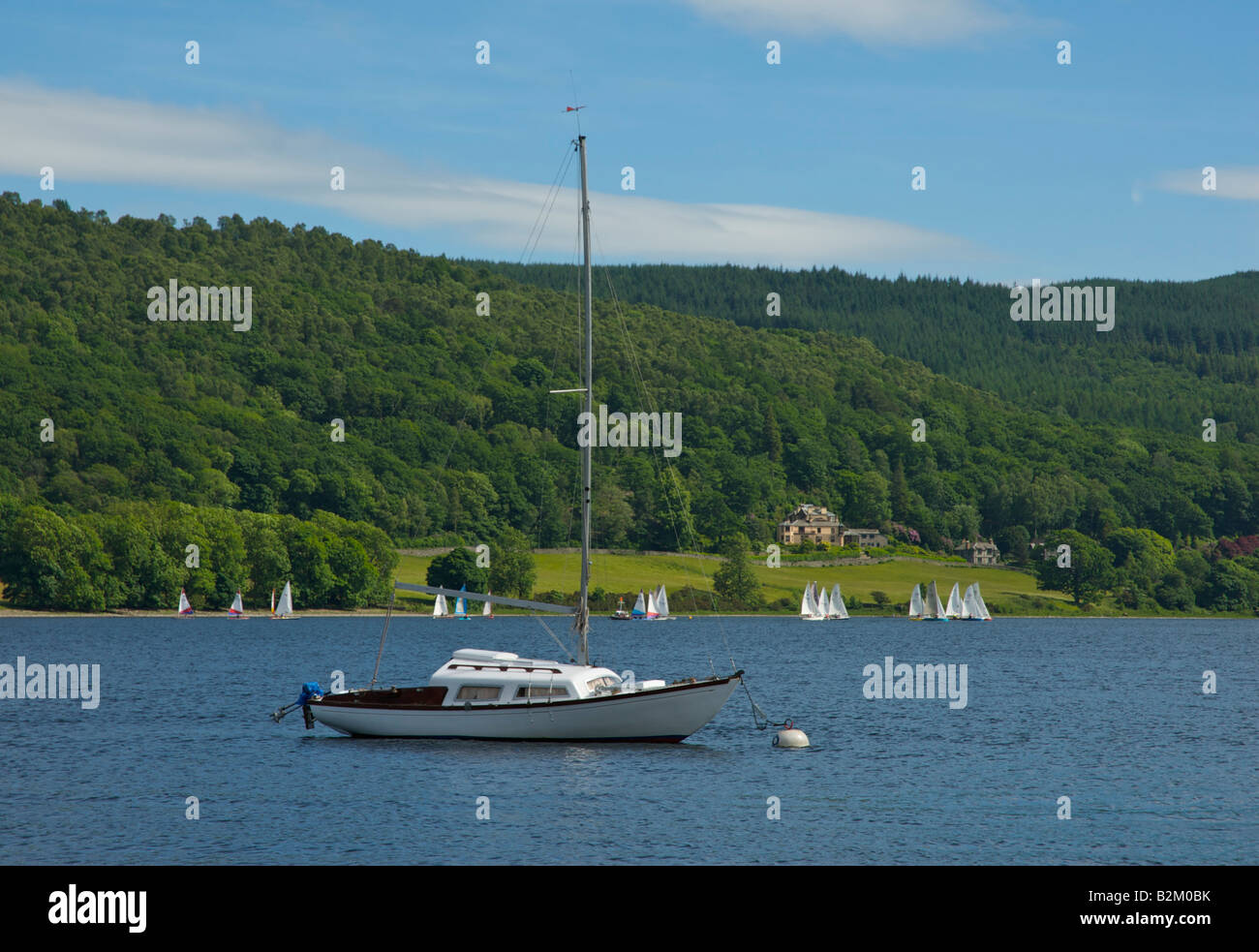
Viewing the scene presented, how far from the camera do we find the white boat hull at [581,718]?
171 feet

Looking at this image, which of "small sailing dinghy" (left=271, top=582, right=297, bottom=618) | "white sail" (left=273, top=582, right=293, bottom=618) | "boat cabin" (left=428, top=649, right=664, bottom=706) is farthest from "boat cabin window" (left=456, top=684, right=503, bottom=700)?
"white sail" (left=273, top=582, right=293, bottom=618)

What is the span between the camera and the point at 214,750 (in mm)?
56719

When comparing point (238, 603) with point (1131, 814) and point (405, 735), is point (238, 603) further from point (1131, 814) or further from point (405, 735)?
point (1131, 814)

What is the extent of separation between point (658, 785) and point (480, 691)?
9.18 m

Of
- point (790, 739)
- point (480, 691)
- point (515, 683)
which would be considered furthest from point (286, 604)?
point (515, 683)

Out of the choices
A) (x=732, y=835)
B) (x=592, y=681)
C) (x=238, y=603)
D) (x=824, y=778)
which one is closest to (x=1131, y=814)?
(x=824, y=778)

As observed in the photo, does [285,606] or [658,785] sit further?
[285,606]

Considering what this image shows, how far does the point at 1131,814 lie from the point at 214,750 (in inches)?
1434

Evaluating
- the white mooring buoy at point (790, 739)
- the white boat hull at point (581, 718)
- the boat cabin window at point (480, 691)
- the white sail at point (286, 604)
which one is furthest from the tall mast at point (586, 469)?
the white sail at point (286, 604)

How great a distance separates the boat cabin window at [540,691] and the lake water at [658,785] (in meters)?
2.28

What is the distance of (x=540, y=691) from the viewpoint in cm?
5266

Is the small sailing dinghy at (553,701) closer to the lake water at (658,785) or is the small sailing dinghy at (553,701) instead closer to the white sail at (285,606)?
the lake water at (658,785)

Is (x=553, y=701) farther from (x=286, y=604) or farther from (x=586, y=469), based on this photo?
(x=286, y=604)

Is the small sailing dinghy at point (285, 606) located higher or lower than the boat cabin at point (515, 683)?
lower
